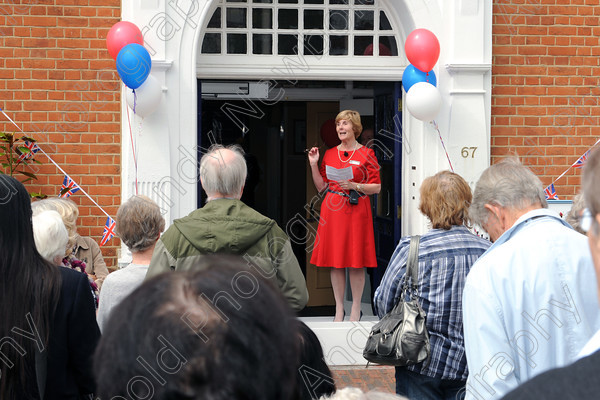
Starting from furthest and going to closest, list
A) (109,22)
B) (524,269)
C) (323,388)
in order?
(109,22) < (524,269) < (323,388)

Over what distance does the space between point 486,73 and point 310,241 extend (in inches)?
152

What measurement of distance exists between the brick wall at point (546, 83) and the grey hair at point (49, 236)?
5200 millimetres

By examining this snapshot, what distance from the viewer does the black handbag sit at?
11.3ft

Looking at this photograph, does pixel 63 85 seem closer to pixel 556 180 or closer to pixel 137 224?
pixel 137 224

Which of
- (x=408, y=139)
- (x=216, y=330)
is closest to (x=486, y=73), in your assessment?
(x=408, y=139)

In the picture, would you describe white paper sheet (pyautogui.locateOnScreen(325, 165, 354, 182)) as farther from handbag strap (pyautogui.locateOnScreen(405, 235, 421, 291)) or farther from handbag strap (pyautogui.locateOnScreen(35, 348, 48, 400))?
handbag strap (pyautogui.locateOnScreen(35, 348, 48, 400))

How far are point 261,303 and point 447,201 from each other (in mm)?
2511

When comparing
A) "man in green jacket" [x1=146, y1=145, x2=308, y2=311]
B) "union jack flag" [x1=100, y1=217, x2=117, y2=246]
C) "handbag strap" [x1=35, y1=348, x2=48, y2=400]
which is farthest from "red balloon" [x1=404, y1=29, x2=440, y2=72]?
"handbag strap" [x1=35, y1=348, x2=48, y2=400]

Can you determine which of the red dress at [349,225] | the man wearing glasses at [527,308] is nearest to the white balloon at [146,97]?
the red dress at [349,225]

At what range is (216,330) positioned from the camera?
113 centimetres

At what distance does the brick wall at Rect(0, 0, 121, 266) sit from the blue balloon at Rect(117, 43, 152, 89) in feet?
1.82

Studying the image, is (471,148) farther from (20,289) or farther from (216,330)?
(216,330)

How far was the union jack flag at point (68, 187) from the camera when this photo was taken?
683 centimetres

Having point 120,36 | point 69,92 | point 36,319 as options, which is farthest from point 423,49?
point 36,319
